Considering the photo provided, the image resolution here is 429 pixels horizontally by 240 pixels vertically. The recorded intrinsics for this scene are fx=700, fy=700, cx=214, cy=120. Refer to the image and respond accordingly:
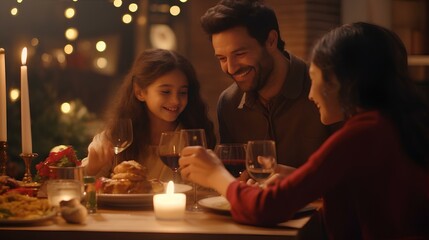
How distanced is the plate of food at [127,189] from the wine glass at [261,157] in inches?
13.0

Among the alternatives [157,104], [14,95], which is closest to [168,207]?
[157,104]

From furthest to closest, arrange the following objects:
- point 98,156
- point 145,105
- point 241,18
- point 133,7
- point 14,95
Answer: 1. point 133,7
2. point 14,95
3. point 145,105
4. point 241,18
5. point 98,156

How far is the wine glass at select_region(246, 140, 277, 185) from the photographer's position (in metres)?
1.73

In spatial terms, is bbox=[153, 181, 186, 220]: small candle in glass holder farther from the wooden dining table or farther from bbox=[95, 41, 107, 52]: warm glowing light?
bbox=[95, 41, 107, 52]: warm glowing light

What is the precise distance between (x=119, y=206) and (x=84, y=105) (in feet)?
9.70

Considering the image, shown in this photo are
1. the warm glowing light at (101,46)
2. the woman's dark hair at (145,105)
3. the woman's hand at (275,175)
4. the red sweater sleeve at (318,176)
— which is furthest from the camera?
the warm glowing light at (101,46)

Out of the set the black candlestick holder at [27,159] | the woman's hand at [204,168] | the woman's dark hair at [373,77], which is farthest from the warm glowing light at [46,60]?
the woman's dark hair at [373,77]

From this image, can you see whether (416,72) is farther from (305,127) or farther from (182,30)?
(182,30)

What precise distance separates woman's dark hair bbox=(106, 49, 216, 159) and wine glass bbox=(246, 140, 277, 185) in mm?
1133

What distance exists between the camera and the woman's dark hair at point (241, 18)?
2723 millimetres

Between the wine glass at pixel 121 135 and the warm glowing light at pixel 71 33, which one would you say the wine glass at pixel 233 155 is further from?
the warm glowing light at pixel 71 33

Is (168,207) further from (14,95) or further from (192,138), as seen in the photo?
(14,95)

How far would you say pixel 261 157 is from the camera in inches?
68.1

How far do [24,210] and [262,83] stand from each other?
4.33 ft
